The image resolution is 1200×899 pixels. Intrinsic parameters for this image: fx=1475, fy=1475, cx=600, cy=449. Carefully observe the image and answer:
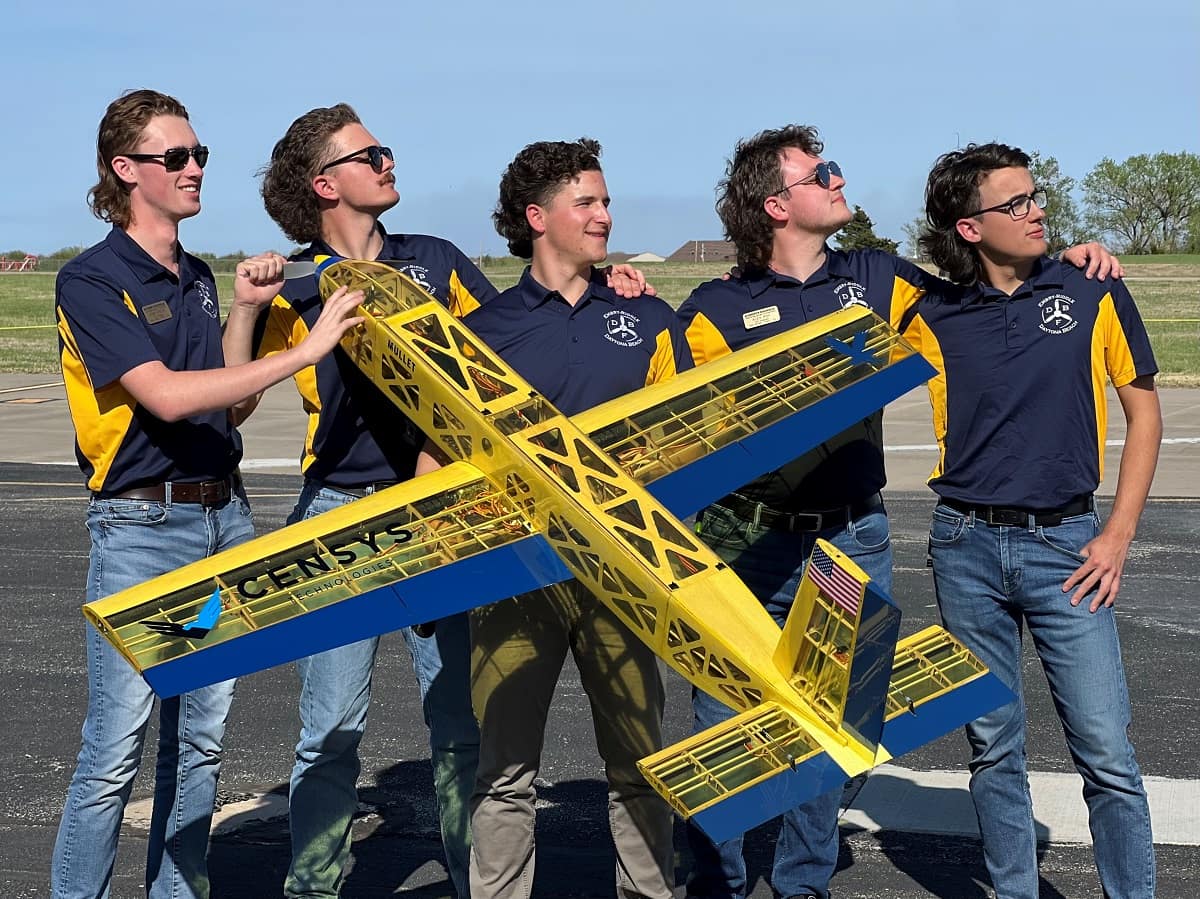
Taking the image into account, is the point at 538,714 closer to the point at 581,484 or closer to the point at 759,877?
the point at 581,484

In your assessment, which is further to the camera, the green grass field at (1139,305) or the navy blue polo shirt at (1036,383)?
the green grass field at (1139,305)

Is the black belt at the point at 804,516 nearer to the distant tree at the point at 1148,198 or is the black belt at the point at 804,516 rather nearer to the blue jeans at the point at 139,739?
the blue jeans at the point at 139,739

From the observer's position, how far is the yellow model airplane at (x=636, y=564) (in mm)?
4066

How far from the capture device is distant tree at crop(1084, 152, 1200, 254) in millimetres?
106875

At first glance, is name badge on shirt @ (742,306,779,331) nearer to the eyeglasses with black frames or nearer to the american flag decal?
the eyeglasses with black frames

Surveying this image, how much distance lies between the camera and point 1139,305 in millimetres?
50719

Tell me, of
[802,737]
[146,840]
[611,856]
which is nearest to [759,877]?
[611,856]

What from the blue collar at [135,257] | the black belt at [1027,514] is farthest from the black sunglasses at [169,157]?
the black belt at [1027,514]

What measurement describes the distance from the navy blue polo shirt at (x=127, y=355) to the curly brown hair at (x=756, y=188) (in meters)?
2.00

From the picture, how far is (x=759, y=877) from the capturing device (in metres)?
5.85

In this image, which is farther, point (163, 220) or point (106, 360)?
point (163, 220)

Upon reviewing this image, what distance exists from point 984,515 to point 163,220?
2962 mm

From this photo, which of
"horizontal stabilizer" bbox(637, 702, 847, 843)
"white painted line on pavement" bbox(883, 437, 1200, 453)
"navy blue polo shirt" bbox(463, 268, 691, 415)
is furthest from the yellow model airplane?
"white painted line on pavement" bbox(883, 437, 1200, 453)

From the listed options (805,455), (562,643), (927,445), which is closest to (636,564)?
(562,643)
